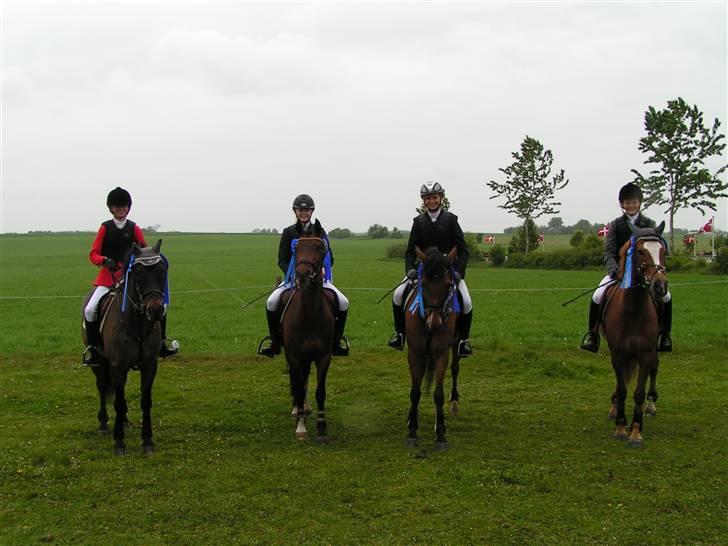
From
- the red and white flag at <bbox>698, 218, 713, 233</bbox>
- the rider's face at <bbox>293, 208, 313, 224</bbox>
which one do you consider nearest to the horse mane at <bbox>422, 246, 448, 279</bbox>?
the rider's face at <bbox>293, 208, 313, 224</bbox>

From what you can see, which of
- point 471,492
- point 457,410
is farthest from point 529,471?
point 457,410

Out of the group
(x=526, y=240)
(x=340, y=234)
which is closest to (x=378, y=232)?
(x=340, y=234)

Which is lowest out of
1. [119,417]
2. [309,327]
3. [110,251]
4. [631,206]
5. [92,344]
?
[119,417]

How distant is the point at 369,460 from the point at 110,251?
14.2ft

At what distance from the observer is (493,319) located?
63.3ft

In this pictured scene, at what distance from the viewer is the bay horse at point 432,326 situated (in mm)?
6918

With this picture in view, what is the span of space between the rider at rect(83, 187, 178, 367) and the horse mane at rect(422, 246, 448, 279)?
349cm

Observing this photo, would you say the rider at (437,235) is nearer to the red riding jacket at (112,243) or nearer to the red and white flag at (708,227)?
the red riding jacket at (112,243)

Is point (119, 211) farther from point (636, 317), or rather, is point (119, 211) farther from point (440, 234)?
point (636, 317)

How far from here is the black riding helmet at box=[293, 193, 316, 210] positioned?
809 centimetres

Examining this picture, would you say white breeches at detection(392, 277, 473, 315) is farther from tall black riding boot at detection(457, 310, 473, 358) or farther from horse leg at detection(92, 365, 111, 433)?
horse leg at detection(92, 365, 111, 433)

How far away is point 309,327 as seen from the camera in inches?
301

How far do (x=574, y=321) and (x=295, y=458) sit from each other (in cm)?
1343

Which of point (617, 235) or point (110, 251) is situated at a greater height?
point (617, 235)
